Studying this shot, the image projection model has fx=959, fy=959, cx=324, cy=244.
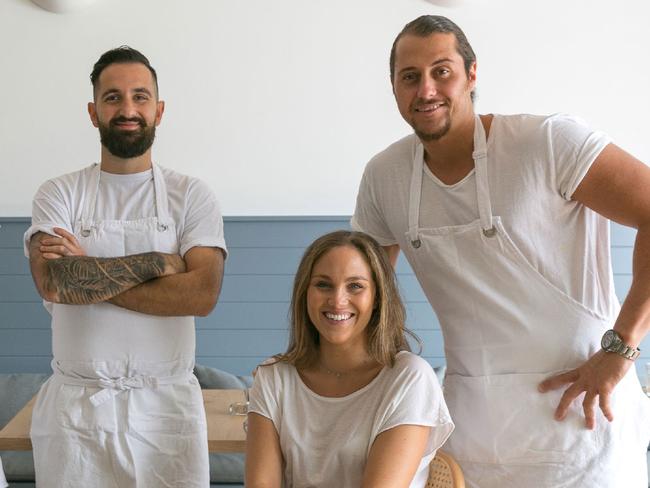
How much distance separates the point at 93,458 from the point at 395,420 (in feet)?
2.30

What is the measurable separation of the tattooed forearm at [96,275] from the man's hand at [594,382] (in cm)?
87

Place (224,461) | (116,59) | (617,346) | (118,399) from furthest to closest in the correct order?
(224,461) → (116,59) → (118,399) → (617,346)

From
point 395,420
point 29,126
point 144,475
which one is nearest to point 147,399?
point 144,475

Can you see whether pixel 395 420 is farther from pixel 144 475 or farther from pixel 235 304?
pixel 235 304

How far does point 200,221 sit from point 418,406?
683 mm

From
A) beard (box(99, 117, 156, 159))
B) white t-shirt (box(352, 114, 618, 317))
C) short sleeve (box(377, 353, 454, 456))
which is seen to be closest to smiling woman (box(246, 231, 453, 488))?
short sleeve (box(377, 353, 454, 456))

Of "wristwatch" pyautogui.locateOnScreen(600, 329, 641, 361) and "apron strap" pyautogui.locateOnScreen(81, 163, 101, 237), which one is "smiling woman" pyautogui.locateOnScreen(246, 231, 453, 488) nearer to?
"wristwatch" pyautogui.locateOnScreen(600, 329, 641, 361)

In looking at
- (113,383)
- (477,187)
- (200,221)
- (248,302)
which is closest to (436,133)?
(477,187)

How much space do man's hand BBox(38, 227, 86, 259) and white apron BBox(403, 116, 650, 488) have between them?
31.4 inches

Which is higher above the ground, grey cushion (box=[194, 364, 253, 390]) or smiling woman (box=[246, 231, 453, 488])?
smiling woman (box=[246, 231, 453, 488])

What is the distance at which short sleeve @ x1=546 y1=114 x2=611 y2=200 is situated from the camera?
1569 mm

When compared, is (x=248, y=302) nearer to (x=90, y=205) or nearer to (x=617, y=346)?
(x=90, y=205)

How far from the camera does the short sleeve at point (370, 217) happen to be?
74.3 inches

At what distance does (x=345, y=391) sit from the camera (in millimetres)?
1799
